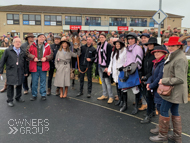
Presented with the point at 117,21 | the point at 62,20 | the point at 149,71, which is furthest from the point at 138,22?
the point at 149,71

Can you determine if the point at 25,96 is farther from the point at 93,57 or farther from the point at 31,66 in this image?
the point at 93,57

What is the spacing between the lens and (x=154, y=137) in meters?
3.66

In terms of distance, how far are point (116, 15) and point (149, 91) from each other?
35016 mm

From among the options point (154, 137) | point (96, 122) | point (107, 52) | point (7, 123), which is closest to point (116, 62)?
point (107, 52)

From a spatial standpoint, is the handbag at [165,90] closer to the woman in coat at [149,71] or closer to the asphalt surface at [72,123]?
the woman in coat at [149,71]

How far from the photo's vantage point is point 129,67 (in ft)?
16.0

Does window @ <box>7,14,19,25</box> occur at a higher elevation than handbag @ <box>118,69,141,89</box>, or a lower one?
higher

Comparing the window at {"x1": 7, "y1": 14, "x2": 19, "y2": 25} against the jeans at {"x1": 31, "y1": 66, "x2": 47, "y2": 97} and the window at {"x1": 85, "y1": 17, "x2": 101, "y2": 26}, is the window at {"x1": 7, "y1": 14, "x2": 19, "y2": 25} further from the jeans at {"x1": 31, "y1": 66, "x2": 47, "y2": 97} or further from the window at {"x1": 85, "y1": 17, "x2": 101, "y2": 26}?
the jeans at {"x1": 31, "y1": 66, "x2": 47, "y2": 97}

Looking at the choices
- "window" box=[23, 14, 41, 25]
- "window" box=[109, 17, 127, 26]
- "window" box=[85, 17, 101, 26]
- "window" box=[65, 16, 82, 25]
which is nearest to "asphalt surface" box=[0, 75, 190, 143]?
"window" box=[65, 16, 82, 25]

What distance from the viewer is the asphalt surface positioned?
3.69 m

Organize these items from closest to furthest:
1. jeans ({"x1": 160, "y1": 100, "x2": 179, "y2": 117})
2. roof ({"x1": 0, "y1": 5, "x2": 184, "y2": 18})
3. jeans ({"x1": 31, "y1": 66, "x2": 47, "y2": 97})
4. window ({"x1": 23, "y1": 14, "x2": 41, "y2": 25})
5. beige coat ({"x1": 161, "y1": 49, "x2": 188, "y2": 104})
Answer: beige coat ({"x1": 161, "y1": 49, "x2": 188, "y2": 104}), jeans ({"x1": 160, "y1": 100, "x2": 179, "y2": 117}), jeans ({"x1": 31, "y1": 66, "x2": 47, "y2": 97}), window ({"x1": 23, "y1": 14, "x2": 41, "y2": 25}), roof ({"x1": 0, "y1": 5, "x2": 184, "y2": 18})

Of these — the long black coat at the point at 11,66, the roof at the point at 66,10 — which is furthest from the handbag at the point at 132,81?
the roof at the point at 66,10

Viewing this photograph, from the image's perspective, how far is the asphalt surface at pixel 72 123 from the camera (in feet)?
12.1

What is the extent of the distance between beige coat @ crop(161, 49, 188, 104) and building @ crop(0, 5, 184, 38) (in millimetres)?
31652
